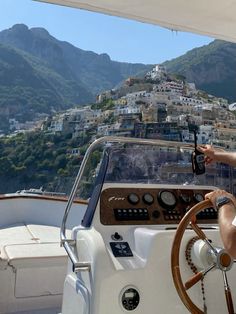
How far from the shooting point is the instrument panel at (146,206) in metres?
1.85

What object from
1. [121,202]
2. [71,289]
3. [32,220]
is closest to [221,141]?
[121,202]

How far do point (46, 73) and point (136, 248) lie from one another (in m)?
6.38

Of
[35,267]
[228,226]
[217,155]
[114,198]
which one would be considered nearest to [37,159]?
[35,267]

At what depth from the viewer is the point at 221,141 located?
95.7 inches

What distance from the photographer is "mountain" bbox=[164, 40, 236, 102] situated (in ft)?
15.1

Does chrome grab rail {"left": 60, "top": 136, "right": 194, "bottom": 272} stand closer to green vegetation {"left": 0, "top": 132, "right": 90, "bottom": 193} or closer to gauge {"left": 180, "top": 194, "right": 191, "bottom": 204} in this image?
gauge {"left": 180, "top": 194, "right": 191, "bottom": 204}

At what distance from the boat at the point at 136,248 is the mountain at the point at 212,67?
226 centimetres

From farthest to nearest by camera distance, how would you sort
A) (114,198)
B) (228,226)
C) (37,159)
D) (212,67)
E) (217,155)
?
(212,67) → (37,159) → (217,155) → (114,198) → (228,226)

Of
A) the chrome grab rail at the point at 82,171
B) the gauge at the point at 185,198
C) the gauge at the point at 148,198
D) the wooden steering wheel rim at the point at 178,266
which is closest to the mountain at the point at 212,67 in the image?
the chrome grab rail at the point at 82,171

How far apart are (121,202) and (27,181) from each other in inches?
98.6

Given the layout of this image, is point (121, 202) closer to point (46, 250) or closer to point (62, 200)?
point (46, 250)

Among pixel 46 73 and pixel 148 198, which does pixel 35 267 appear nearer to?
pixel 148 198

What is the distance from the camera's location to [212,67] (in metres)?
5.43

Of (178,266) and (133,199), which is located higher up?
(133,199)
